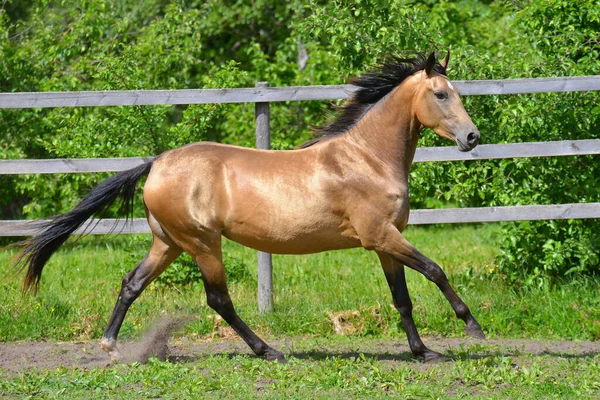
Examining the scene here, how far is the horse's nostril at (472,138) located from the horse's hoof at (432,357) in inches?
56.8

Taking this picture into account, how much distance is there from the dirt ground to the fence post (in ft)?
1.61

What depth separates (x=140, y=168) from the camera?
19.8 feet

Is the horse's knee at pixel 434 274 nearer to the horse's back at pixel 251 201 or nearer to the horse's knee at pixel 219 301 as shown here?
the horse's back at pixel 251 201

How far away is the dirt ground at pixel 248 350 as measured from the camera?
5.95 meters

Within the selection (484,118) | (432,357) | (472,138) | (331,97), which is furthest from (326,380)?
(484,118)

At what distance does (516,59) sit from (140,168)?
3.61m

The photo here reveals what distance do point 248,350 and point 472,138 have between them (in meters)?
2.22

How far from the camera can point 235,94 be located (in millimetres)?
6852

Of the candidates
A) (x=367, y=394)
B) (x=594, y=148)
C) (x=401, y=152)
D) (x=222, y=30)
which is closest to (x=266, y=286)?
(x=401, y=152)

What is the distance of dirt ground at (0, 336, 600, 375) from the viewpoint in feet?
19.5

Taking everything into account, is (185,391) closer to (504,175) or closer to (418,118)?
(418,118)

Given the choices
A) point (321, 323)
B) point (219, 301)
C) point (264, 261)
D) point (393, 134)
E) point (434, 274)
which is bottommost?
point (321, 323)

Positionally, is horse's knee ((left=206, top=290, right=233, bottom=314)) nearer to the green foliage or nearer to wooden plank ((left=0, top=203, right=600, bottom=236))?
wooden plank ((left=0, top=203, right=600, bottom=236))

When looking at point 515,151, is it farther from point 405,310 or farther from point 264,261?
point 264,261
